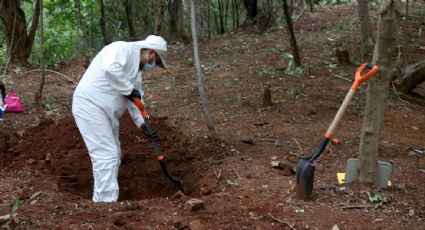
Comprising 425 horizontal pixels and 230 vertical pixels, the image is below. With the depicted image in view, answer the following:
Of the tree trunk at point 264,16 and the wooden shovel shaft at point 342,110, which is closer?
the wooden shovel shaft at point 342,110

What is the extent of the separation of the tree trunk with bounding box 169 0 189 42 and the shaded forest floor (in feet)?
8.06

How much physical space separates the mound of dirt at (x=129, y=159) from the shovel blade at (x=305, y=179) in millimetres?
1127

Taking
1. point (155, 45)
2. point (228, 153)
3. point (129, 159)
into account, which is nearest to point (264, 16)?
point (129, 159)

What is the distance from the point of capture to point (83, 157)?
5461 millimetres

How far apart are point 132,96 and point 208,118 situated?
99 centimetres

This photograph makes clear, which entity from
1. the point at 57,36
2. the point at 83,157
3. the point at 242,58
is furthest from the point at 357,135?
the point at 57,36

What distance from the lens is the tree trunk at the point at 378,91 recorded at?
359cm

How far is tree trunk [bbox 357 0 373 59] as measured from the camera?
8453 millimetres

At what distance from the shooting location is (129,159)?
5.57 metres

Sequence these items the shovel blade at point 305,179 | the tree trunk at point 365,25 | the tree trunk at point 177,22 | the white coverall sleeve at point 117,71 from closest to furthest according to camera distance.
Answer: the shovel blade at point 305,179 < the white coverall sleeve at point 117,71 < the tree trunk at point 365,25 < the tree trunk at point 177,22

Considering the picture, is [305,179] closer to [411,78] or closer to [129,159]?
[129,159]

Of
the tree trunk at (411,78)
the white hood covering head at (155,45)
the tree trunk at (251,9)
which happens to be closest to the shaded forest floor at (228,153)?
the tree trunk at (411,78)

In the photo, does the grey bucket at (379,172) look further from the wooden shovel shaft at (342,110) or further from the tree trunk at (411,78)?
the tree trunk at (411,78)

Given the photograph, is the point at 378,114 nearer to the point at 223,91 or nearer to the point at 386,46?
the point at 386,46
